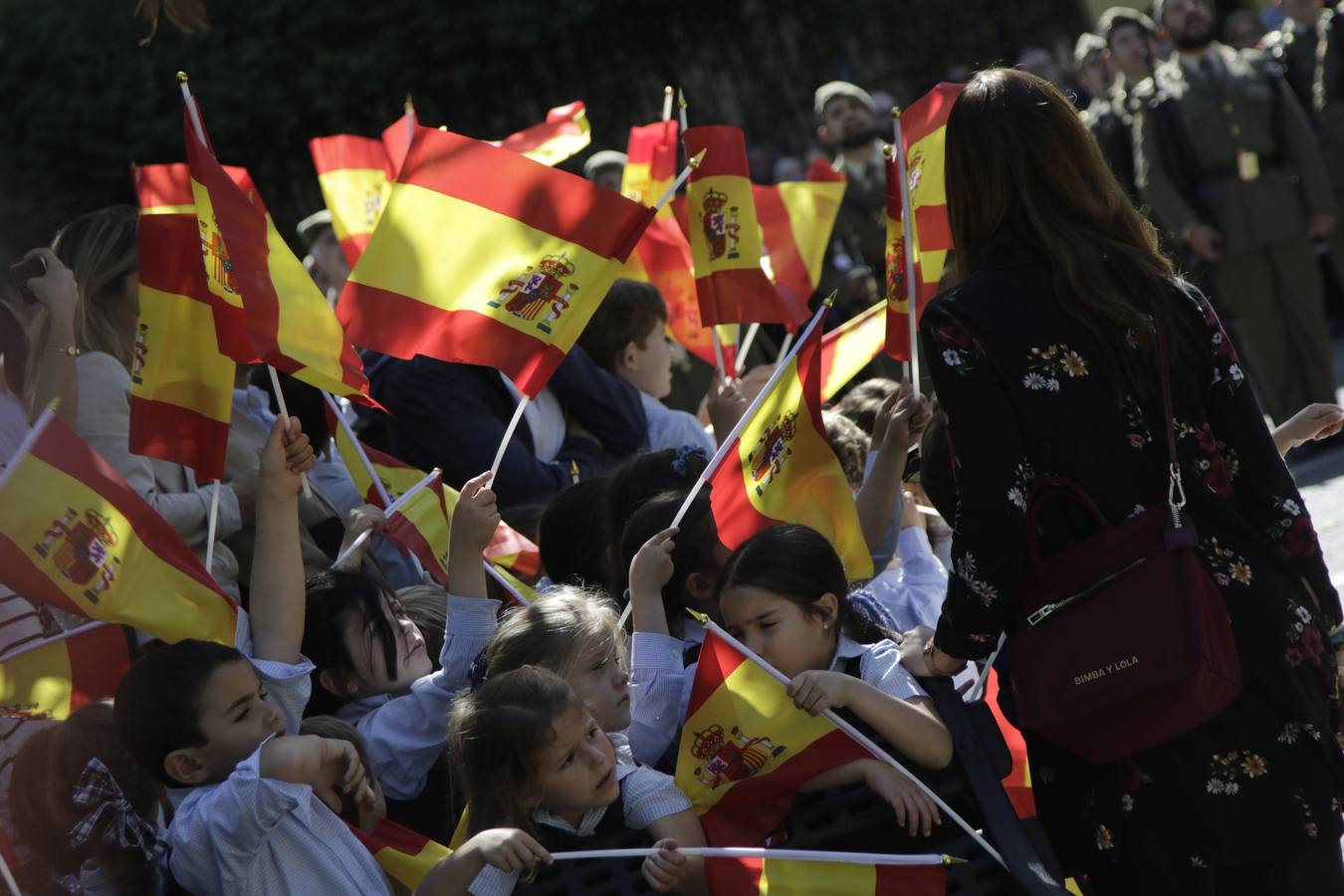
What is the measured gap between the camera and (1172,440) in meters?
2.66

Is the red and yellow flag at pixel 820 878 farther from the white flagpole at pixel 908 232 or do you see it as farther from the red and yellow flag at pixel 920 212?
the red and yellow flag at pixel 920 212

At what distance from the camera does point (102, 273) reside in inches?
177

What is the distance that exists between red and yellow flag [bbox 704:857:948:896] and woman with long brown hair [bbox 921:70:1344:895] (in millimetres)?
291

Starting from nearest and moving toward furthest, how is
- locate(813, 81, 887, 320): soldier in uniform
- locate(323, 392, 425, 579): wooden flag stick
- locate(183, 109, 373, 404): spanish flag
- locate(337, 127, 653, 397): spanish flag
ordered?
locate(183, 109, 373, 404): spanish flag
locate(337, 127, 653, 397): spanish flag
locate(323, 392, 425, 579): wooden flag stick
locate(813, 81, 887, 320): soldier in uniform

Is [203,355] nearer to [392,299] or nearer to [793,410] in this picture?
[392,299]

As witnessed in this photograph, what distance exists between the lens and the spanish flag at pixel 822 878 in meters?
2.74

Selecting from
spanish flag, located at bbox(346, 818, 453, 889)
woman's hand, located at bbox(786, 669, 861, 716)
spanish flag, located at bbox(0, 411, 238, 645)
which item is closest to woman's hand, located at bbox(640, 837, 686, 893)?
A: woman's hand, located at bbox(786, 669, 861, 716)

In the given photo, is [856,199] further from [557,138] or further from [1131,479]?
[1131,479]

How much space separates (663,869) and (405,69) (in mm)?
13232

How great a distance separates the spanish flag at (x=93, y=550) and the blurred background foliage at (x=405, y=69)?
415 inches

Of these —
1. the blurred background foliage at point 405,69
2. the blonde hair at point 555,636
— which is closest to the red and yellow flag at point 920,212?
the blonde hair at point 555,636

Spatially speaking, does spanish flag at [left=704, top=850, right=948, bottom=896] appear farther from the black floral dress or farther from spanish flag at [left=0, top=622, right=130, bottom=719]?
spanish flag at [left=0, top=622, right=130, bottom=719]

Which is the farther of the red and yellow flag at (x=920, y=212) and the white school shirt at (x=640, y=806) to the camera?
the red and yellow flag at (x=920, y=212)

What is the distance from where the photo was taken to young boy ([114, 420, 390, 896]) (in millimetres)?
2867
